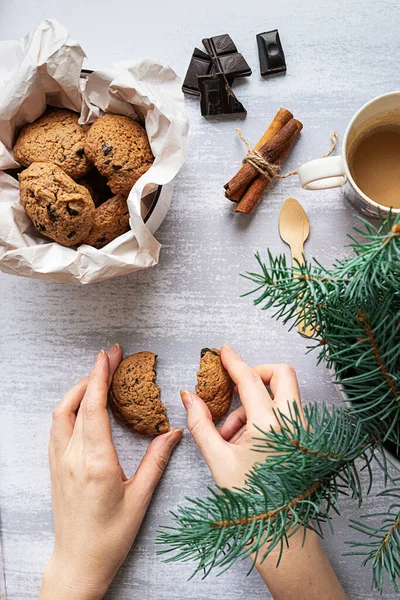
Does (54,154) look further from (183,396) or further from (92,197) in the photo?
(183,396)

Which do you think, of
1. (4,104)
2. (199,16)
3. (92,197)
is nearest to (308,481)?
(92,197)

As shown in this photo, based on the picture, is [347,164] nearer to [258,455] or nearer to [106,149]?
[106,149]

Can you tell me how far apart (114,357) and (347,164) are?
0.50 meters

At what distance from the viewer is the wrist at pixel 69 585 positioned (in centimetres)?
102

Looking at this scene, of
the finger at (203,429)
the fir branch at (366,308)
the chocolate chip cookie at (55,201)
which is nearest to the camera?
the fir branch at (366,308)

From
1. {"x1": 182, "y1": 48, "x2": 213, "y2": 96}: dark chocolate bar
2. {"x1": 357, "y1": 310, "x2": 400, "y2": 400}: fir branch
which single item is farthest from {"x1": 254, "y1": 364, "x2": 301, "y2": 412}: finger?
{"x1": 182, "y1": 48, "x2": 213, "y2": 96}: dark chocolate bar

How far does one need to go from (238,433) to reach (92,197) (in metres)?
0.46

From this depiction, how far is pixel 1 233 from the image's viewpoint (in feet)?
2.96

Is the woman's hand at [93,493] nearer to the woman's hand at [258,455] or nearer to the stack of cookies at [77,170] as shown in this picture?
the woman's hand at [258,455]

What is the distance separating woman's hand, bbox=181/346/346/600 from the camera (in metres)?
0.94

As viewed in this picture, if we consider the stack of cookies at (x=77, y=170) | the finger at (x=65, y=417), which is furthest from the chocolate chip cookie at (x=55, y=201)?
the finger at (x=65, y=417)

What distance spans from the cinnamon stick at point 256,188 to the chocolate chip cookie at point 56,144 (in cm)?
26

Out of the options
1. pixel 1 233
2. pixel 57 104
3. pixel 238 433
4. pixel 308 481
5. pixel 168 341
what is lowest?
pixel 238 433

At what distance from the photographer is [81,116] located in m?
0.95
